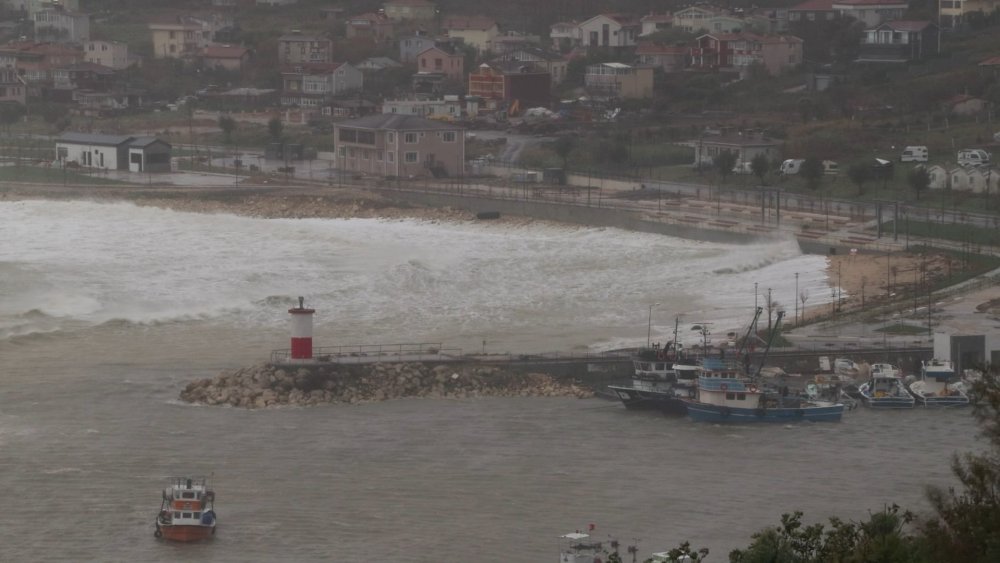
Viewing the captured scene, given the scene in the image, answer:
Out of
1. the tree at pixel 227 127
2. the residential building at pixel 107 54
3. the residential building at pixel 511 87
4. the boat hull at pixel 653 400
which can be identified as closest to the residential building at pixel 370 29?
the residential building at pixel 107 54

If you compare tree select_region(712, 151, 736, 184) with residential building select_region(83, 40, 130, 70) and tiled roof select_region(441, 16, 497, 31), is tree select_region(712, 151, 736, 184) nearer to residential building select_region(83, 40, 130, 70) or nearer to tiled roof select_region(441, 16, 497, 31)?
tiled roof select_region(441, 16, 497, 31)

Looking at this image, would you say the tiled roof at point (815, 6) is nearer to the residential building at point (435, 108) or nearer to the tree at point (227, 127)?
the residential building at point (435, 108)

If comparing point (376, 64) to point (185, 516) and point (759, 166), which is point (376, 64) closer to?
point (759, 166)

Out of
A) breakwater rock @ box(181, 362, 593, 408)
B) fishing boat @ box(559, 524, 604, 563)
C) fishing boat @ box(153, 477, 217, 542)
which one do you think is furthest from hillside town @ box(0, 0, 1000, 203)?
fishing boat @ box(153, 477, 217, 542)

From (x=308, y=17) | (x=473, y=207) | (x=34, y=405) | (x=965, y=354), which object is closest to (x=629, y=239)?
(x=473, y=207)

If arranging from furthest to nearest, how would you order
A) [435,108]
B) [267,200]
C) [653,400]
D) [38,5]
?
[38,5] < [435,108] < [267,200] < [653,400]

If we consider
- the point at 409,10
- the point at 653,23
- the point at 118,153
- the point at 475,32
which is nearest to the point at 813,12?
the point at 653,23
